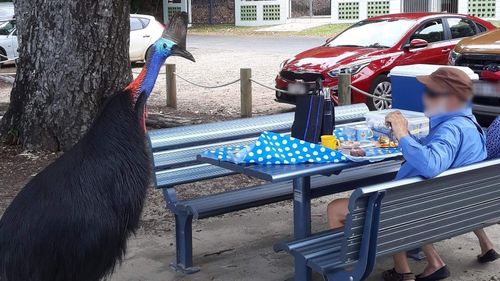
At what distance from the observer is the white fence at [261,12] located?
39.4 metres

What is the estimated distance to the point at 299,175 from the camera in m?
4.20

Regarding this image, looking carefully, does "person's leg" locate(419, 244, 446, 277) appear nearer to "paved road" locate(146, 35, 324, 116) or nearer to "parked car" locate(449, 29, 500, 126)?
"parked car" locate(449, 29, 500, 126)

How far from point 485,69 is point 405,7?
86.6 ft

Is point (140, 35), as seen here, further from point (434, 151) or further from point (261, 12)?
point (261, 12)

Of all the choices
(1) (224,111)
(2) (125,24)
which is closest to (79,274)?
(2) (125,24)

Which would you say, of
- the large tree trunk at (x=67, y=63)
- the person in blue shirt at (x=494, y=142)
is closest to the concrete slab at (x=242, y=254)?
the person in blue shirt at (x=494, y=142)

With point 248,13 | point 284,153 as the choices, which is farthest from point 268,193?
point 248,13

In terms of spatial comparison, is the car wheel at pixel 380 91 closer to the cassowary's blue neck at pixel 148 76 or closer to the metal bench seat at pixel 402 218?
the metal bench seat at pixel 402 218

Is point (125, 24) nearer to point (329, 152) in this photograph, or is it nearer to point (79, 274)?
point (329, 152)

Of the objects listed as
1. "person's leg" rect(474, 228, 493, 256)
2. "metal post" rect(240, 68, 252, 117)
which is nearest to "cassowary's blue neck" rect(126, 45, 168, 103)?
"person's leg" rect(474, 228, 493, 256)

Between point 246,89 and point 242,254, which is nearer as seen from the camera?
point 242,254

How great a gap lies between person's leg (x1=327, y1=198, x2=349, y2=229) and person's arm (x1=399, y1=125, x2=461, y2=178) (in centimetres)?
67

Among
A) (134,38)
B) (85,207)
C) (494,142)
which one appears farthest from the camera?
(134,38)

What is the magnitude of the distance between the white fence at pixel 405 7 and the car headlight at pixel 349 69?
73.1ft
